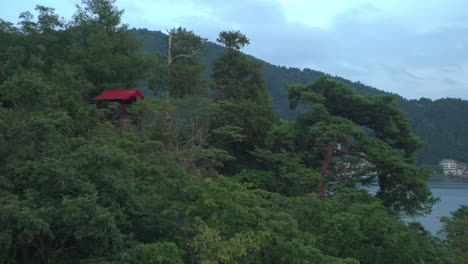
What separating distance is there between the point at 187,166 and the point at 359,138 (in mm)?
6832

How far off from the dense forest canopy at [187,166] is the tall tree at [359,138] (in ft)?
0.22

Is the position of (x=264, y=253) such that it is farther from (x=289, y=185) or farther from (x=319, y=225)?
(x=289, y=185)

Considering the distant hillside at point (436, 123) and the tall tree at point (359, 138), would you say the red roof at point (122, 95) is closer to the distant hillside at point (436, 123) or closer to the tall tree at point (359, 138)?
the tall tree at point (359, 138)

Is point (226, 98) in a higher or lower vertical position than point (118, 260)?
higher

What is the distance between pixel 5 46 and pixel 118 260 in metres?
21.8

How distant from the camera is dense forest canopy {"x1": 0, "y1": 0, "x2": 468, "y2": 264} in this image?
8.91 metres

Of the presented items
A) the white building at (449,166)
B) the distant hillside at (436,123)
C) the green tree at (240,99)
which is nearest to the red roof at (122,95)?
the green tree at (240,99)

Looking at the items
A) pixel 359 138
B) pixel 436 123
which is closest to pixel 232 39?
pixel 359 138

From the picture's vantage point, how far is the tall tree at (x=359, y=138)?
1822 cm

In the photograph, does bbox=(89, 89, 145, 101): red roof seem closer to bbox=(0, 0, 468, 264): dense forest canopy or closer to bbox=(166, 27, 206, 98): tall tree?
bbox=(0, 0, 468, 264): dense forest canopy

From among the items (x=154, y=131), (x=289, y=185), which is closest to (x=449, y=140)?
(x=289, y=185)

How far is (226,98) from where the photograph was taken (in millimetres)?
25062

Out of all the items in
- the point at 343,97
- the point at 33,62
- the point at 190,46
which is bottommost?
the point at 343,97

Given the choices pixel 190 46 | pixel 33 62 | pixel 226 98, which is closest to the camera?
pixel 33 62
